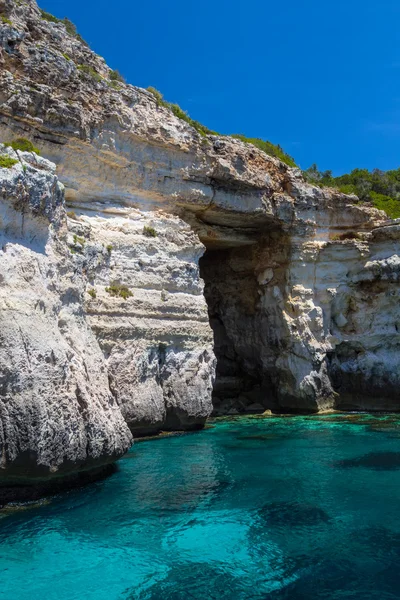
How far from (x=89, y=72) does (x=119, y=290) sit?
7.27 m

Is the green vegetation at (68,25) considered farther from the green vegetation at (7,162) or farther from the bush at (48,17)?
the green vegetation at (7,162)

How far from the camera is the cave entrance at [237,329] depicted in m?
23.6

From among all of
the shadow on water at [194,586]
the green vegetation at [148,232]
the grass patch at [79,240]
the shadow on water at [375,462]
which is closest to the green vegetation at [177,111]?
the green vegetation at [148,232]

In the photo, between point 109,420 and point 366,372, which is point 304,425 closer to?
point 366,372

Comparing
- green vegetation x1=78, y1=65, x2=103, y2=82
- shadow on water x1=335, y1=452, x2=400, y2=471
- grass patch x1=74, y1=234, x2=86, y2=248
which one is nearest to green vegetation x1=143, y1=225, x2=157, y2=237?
grass patch x1=74, y1=234, x2=86, y2=248

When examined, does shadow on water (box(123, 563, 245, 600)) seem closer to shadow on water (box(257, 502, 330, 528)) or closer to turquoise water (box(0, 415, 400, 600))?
turquoise water (box(0, 415, 400, 600))

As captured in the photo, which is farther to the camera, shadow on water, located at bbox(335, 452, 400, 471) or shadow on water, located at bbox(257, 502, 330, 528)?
shadow on water, located at bbox(335, 452, 400, 471)

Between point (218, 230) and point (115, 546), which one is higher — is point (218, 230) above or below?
above

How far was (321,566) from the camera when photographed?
6418 millimetres

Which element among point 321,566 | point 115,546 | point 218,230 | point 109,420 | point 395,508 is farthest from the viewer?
point 218,230

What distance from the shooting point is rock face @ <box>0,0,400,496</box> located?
363 inches

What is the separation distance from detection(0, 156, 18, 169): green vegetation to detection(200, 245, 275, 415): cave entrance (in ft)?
48.6

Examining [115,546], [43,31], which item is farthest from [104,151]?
[115,546]

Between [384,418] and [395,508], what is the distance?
37.6 ft
